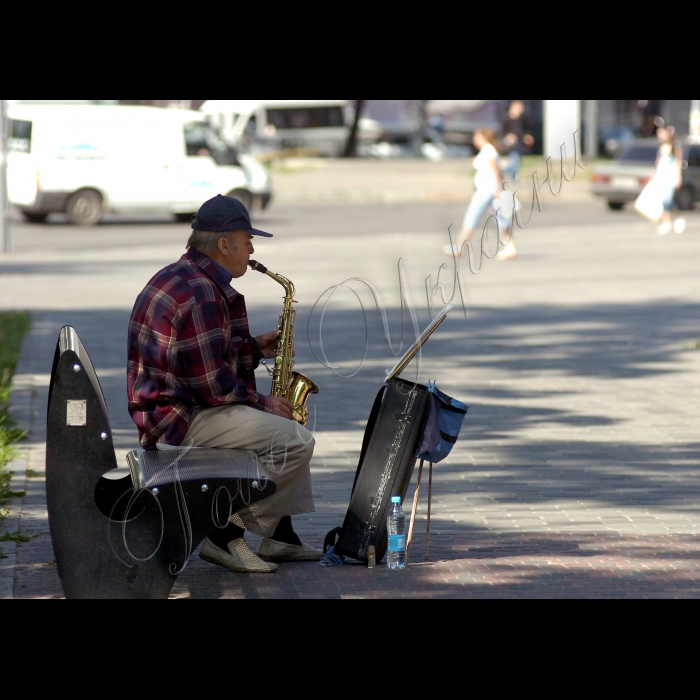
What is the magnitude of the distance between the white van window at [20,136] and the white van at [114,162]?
0.02 meters

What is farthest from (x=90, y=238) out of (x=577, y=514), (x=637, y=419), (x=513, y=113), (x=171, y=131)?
(x=577, y=514)

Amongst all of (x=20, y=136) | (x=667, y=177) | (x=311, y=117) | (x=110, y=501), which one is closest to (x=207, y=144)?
(x=20, y=136)

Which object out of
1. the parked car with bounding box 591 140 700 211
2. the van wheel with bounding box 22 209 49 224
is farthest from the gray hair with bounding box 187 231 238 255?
the parked car with bounding box 591 140 700 211

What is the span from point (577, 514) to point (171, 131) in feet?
60.1

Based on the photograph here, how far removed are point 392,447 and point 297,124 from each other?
171 ft

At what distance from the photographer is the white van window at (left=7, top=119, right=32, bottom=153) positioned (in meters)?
22.5

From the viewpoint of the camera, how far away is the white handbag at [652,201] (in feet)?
74.5

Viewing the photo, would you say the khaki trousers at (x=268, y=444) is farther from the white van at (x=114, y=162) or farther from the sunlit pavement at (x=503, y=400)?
the white van at (x=114, y=162)

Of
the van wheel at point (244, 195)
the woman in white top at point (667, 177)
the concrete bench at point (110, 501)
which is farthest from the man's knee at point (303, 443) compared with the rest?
the van wheel at point (244, 195)

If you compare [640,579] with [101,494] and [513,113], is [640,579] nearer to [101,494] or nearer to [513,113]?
[101,494]

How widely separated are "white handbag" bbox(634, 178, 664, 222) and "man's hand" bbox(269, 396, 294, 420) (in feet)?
59.7

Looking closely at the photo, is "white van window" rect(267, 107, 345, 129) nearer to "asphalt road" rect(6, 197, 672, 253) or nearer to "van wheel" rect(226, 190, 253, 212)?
"asphalt road" rect(6, 197, 672, 253)

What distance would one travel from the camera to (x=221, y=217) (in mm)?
4984
